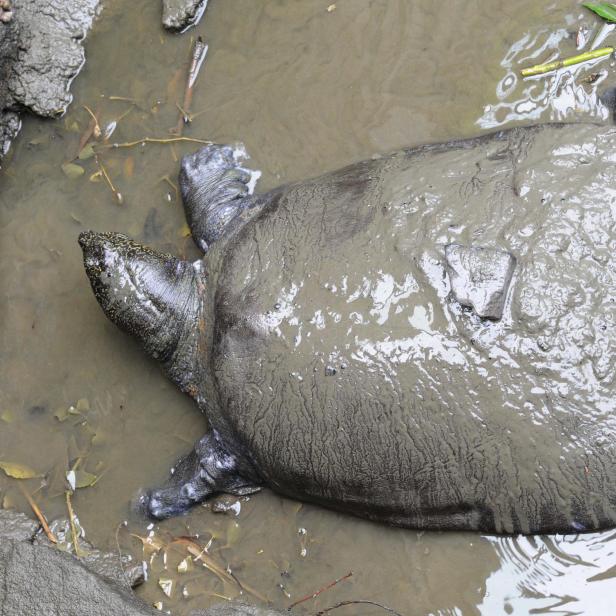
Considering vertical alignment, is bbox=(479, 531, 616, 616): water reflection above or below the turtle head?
below

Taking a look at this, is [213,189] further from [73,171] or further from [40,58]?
[40,58]

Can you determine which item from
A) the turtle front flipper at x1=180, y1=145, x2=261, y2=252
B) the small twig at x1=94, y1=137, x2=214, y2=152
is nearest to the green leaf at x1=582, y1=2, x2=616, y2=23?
the turtle front flipper at x1=180, y1=145, x2=261, y2=252

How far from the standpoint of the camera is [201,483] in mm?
4547

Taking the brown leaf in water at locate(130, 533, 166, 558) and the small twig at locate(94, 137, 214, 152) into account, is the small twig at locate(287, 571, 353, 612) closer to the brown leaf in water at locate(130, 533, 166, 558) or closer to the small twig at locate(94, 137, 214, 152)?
the brown leaf in water at locate(130, 533, 166, 558)

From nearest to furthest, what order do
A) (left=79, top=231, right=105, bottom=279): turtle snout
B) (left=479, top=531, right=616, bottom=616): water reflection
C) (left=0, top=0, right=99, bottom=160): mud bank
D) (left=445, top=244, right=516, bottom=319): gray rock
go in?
1. (left=445, top=244, right=516, bottom=319): gray rock
2. (left=479, top=531, right=616, bottom=616): water reflection
3. (left=79, top=231, right=105, bottom=279): turtle snout
4. (left=0, top=0, right=99, bottom=160): mud bank

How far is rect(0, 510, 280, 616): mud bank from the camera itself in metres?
3.89

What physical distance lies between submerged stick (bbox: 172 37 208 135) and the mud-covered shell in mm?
1198

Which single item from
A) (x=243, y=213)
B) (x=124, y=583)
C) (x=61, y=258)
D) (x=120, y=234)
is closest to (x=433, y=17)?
(x=243, y=213)

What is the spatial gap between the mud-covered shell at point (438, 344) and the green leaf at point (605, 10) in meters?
1.15

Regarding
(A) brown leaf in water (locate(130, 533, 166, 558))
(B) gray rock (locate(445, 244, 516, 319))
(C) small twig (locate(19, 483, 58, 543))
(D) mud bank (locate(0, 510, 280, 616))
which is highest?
(B) gray rock (locate(445, 244, 516, 319))

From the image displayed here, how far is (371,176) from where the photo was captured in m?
4.29

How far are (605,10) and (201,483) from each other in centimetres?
375

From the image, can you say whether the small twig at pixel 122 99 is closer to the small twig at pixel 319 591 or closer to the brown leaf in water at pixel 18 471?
the brown leaf in water at pixel 18 471

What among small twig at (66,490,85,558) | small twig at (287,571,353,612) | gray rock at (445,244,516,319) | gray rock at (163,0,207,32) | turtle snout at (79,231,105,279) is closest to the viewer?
gray rock at (445,244,516,319)
